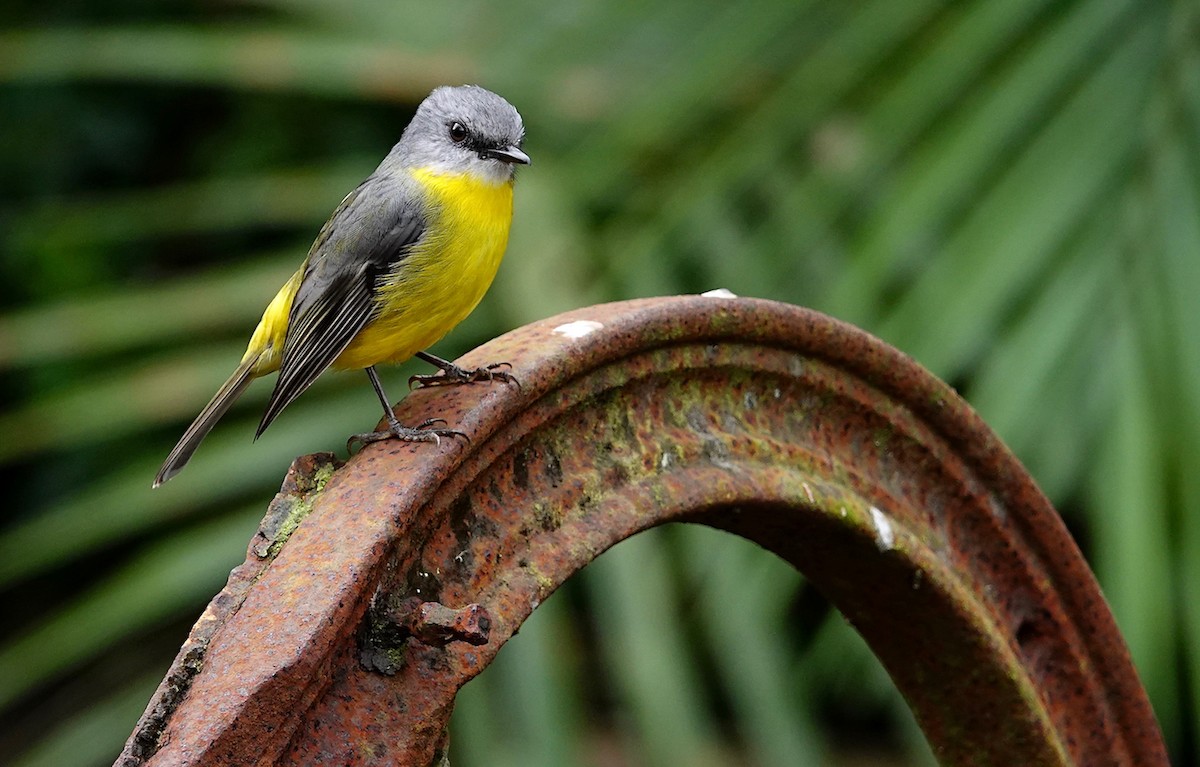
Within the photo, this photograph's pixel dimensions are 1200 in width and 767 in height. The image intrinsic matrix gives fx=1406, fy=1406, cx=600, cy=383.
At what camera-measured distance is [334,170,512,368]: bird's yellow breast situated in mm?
2217

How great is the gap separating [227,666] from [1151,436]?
6.66 ft

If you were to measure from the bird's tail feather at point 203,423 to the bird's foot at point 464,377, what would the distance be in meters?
0.60

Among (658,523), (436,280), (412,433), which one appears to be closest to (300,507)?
(412,433)

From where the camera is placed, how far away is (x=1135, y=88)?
8.97 ft

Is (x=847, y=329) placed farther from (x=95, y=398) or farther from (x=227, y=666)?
(x=95, y=398)

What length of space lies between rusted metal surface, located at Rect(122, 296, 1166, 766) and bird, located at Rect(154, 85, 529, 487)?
653 millimetres

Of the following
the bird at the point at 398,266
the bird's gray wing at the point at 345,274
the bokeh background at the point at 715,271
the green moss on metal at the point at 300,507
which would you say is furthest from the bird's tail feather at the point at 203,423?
the green moss on metal at the point at 300,507

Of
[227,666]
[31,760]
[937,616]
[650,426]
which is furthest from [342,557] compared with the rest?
[31,760]

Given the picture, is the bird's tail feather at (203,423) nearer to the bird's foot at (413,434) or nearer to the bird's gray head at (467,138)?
the bird's gray head at (467,138)

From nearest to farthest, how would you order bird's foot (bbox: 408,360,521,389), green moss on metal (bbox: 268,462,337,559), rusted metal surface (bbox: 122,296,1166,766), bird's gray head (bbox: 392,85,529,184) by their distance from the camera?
1. rusted metal surface (bbox: 122,296,1166,766)
2. green moss on metal (bbox: 268,462,337,559)
3. bird's foot (bbox: 408,360,521,389)
4. bird's gray head (bbox: 392,85,529,184)

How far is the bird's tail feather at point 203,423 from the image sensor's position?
224 centimetres

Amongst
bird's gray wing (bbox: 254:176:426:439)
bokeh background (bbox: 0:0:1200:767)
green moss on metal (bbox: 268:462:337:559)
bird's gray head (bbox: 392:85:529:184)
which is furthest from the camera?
bokeh background (bbox: 0:0:1200:767)

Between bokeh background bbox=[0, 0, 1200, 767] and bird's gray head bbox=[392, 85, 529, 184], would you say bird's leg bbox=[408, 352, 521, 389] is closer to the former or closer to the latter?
bird's gray head bbox=[392, 85, 529, 184]

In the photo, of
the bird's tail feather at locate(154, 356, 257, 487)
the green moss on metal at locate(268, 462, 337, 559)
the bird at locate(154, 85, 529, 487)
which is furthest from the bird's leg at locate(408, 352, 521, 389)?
the bird's tail feather at locate(154, 356, 257, 487)
